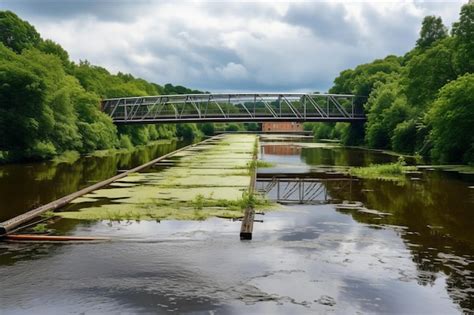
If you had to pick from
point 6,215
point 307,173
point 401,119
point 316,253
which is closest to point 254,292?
point 316,253

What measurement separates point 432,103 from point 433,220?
41.8 m

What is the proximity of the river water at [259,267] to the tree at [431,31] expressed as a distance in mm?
61958

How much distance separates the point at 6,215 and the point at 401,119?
64446 millimetres

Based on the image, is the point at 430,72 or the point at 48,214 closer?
the point at 48,214

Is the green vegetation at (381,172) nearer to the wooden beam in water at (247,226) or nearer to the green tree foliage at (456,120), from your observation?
the green tree foliage at (456,120)

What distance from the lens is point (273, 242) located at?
1806 cm

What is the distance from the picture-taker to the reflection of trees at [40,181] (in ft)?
87.9

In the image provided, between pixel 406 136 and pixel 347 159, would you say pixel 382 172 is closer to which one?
pixel 347 159

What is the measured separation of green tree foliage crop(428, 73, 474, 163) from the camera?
46.2 metres

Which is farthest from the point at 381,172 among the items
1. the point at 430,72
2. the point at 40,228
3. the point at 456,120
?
the point at 40,228

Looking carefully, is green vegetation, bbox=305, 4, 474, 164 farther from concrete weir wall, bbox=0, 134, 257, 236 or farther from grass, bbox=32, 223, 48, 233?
grass, bbox=32, 223, 48, 233

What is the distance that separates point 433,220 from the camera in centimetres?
2262

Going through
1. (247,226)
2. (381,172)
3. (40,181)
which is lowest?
(247,226)

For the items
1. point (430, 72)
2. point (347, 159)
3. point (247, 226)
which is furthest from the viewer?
point (430, 72)
